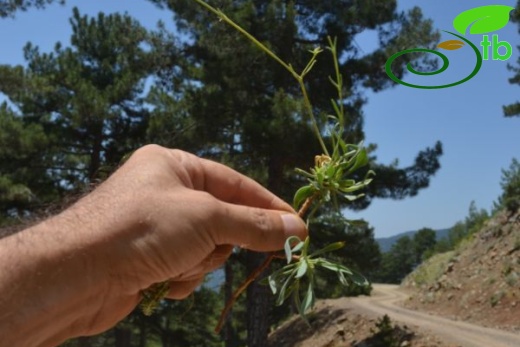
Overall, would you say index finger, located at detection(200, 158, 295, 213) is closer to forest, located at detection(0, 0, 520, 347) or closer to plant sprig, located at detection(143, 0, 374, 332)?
plant sprig, located at detection(143, 0, 374, 332)

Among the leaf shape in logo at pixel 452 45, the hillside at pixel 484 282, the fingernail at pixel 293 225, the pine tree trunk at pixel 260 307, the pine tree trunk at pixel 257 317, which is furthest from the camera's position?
the hillside at pixel 484 282

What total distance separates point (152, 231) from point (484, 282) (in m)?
18.8

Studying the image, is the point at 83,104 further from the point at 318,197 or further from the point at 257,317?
the point at 318,197

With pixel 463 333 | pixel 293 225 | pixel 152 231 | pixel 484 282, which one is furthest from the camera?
pixel 484 282

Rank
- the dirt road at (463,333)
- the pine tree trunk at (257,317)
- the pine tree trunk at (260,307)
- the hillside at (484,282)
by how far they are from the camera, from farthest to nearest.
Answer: the hillside at (484,282) < the pine tree trunk at (257,317) < the pine tree trunk at (260,307) < the dirt road at (463,333)

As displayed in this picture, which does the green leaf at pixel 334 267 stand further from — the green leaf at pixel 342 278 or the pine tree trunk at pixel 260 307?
the pine tree trunk at pixel 260 307

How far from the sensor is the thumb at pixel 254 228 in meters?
1.49

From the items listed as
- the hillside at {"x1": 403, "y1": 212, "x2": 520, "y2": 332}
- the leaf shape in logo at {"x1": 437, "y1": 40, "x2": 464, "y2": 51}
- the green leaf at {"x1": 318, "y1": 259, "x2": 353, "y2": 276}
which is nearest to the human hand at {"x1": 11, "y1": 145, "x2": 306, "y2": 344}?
the green leaf at {"x1": 318, "y1": 259, "x2": 353, "y2": 276}

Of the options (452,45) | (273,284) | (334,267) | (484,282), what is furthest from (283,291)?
(484,282)

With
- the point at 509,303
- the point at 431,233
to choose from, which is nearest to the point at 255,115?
the point at 509,303

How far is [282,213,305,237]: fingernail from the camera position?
161 centimetres

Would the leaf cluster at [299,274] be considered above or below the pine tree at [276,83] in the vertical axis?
below

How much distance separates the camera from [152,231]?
138 centimetres

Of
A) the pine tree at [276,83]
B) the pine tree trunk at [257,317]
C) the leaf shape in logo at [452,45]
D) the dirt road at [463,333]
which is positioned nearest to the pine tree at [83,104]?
the pine tree at [276,83]
